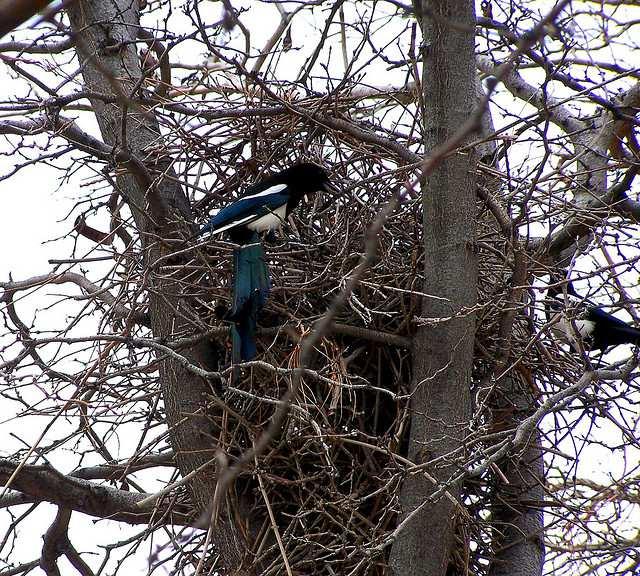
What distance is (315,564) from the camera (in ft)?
10.00

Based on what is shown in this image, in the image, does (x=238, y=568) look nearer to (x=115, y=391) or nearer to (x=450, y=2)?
(x=115, y=391)

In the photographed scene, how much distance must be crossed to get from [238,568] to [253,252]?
40.5 inches

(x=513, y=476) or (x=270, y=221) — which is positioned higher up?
(x=270, y=221)

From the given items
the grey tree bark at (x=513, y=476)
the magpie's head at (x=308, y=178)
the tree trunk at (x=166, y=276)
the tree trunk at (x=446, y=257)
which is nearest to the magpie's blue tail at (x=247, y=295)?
the tree trunk at (x=166, y=276)

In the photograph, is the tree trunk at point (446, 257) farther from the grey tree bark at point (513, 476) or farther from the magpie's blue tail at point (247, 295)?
the magpie's blue tail at point (247, 295)

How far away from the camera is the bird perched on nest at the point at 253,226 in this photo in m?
3.04

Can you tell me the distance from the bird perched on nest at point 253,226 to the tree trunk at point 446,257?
510mm

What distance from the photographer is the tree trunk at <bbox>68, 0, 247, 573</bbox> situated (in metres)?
3.14

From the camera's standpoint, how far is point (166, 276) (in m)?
3.09

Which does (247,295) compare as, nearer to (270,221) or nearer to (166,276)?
(166,276)

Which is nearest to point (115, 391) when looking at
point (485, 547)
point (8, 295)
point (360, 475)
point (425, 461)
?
point (8, 295)

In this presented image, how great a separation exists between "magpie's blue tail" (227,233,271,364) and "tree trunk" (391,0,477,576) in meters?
0.54

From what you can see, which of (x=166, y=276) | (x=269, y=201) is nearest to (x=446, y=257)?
(x=269, y=201)

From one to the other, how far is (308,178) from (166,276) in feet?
2.21
